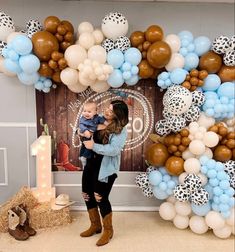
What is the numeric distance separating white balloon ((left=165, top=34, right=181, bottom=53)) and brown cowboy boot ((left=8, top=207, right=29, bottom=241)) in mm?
1943

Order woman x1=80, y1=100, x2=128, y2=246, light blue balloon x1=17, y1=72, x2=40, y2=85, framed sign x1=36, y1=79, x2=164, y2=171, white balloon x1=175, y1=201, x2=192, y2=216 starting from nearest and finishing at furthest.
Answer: woman x1=80, y1=100, x2=128, y2=246 → light blue balloon x1=17, y1=72, x2=40, y2=85 → white balloon x1=175, y1=201, x2=192, y2=216 → framed sign x1=36, y1=79, x2=164, y2=171

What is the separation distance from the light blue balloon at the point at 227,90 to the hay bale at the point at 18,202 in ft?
6.34

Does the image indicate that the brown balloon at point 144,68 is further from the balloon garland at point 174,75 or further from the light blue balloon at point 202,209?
the light blue balloon at point 202,209

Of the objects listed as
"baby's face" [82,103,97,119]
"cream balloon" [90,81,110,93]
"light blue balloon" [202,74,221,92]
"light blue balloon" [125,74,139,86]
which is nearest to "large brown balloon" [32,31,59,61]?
"cream balloon" [90,81,110,93]

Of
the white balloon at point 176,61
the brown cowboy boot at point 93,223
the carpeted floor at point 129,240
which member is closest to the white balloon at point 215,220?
the carpeted floor at point 129,240

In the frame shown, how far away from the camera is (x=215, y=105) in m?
2.87

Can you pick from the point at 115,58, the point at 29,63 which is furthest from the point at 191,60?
the point at 29,63

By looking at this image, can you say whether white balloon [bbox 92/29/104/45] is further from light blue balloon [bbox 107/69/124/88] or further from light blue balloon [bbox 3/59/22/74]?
light blue balloon [bbox 3/59/22/74]

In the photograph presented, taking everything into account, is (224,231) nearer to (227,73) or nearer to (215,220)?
(215,220)

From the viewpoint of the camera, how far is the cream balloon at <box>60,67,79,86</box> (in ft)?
9.27

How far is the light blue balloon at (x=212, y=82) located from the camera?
9.41ft

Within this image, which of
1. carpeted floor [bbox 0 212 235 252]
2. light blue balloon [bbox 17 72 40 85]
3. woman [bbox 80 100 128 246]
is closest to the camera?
woman [bbox 80 100 128 246]

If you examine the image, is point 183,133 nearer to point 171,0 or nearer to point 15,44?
point 171,0

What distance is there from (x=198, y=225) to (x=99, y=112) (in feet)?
4.46
